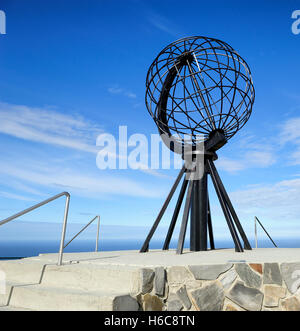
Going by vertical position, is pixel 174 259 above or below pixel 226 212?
below

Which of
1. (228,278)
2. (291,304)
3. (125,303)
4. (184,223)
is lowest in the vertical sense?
(291,304)

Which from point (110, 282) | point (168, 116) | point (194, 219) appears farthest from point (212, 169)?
point (110, 282)

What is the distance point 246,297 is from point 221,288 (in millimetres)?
381

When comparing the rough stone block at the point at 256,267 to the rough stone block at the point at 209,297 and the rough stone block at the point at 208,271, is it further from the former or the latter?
the rough stone block at the point at 209,297

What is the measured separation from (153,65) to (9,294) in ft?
19.7

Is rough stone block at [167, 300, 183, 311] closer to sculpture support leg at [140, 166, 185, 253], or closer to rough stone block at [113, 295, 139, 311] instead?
rough stone block at [113, 295, 139, 311]

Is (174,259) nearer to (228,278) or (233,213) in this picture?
(228,278)

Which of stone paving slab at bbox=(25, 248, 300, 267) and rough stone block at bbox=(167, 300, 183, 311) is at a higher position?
stone paving slab at bbox=(25, 248, 300, 267)

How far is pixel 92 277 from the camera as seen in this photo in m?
3.45

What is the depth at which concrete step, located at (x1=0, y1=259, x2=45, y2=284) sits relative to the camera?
3768 millimetres

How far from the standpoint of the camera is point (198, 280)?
3521mm

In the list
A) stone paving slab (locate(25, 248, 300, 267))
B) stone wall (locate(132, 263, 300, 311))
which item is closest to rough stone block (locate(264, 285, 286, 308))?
stone wall (locate(132, 263, 300, 311))

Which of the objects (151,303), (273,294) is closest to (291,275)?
(273,294)

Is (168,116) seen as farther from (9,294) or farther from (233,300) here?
(9,294)
